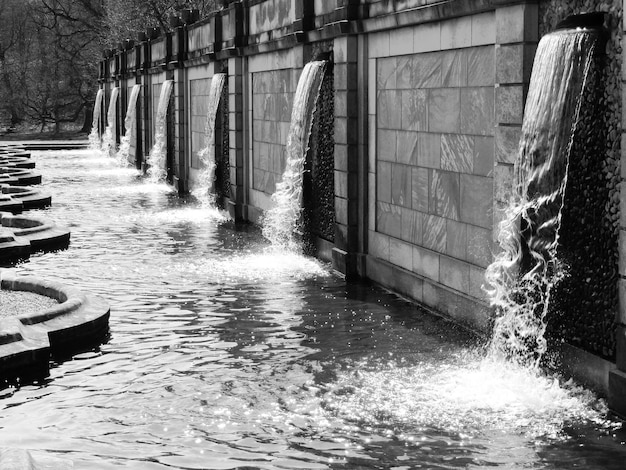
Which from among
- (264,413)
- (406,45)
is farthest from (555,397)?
(406,45)

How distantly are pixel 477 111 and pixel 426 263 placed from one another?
2.27 metres

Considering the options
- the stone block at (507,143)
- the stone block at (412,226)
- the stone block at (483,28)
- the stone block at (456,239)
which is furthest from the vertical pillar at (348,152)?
the stone block at (507,143)

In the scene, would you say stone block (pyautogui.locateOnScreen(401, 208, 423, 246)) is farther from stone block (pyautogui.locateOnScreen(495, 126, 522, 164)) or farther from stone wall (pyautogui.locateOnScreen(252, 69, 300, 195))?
stone wall (pyautogui.locateOnScreen(252, 69, 300, 195))

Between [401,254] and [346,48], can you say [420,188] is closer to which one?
[401,254]

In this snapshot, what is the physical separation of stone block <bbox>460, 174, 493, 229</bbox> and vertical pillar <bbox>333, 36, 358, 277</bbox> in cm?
329

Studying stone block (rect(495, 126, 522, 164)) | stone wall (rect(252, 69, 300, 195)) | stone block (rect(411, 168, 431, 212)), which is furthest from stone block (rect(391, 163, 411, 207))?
stone wall (rect(252, 69, 300, 195))

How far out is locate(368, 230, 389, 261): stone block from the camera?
14672mm

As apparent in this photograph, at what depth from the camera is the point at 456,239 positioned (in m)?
12.5

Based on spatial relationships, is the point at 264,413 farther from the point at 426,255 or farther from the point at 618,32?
the point at 426,255

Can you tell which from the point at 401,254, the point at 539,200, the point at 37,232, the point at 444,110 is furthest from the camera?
the point at 37,232

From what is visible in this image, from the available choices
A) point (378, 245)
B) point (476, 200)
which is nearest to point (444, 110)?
point (476, 200)

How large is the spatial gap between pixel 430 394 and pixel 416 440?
1.28 meters

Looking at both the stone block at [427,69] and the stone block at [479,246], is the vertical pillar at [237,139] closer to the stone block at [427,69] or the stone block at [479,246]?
the stone block at [427,69]

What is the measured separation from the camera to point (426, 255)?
13.3 m
